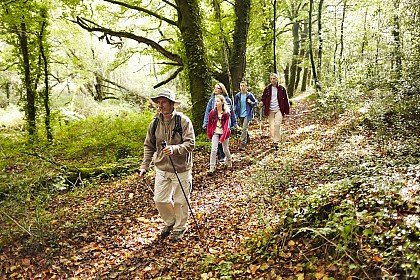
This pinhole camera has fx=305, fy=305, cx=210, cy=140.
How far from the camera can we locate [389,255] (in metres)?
2.83

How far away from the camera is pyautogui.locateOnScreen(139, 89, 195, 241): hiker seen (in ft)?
15.5

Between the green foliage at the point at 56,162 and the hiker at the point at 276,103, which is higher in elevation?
the hiker at the point at 276,103

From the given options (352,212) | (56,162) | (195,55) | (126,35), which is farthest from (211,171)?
(126,35)

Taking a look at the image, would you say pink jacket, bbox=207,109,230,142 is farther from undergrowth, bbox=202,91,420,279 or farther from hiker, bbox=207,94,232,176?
undergrowth, bbox=202,91,420,279

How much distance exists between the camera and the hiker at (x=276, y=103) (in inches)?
369

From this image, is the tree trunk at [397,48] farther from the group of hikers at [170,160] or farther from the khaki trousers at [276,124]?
the group of hikers at [170,160]

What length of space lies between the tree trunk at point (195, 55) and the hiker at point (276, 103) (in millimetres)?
2706

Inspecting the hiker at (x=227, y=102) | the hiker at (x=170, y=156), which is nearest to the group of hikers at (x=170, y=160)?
the hiker at (x=170, y=156)

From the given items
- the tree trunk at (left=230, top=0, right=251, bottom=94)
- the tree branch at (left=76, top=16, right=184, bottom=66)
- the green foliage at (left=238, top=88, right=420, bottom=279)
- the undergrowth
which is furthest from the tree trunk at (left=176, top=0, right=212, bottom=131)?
the undergrowth

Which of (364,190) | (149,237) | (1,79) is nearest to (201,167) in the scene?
(149,237)

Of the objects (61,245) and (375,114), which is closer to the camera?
(61,245)

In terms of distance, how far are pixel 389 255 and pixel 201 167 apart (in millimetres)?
6356

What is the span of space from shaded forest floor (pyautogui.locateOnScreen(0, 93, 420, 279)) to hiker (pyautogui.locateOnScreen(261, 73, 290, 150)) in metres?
1.45

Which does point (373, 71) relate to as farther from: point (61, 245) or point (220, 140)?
point (61, 245)
